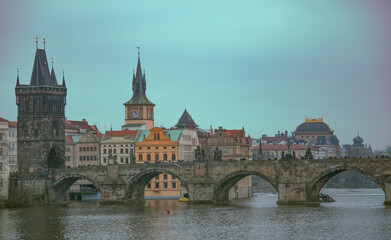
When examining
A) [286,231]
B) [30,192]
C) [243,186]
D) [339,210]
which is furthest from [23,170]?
[286,231]

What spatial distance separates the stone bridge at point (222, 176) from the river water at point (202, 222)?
318cm

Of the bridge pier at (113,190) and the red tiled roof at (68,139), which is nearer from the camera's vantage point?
the bridge pier at (113,190)

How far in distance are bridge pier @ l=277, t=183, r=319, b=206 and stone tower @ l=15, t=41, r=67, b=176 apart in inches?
1986

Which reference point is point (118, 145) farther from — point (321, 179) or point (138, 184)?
point (321, 179)

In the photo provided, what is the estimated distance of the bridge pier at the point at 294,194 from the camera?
451ft

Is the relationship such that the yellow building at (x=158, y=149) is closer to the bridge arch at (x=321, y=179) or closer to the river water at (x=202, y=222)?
the river water at (x=202, y=222)

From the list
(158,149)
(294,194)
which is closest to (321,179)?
(294,194)

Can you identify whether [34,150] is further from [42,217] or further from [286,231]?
[286,231]

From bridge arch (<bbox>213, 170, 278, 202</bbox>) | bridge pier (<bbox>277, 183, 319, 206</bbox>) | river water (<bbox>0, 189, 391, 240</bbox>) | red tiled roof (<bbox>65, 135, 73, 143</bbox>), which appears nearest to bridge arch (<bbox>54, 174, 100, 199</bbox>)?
river water (<bbox>0, 189, 391, 240</bbox>)

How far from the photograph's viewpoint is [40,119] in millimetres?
173375

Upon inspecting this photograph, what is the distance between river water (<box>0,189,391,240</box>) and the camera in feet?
335

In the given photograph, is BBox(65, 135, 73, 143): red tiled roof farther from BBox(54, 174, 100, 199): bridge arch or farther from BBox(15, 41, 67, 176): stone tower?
BBox(54, 174, 100, 199): bridge arch

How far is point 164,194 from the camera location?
589ft

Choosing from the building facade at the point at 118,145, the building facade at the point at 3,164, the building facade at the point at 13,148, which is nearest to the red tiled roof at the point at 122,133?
the building facade at the point at 118,145
